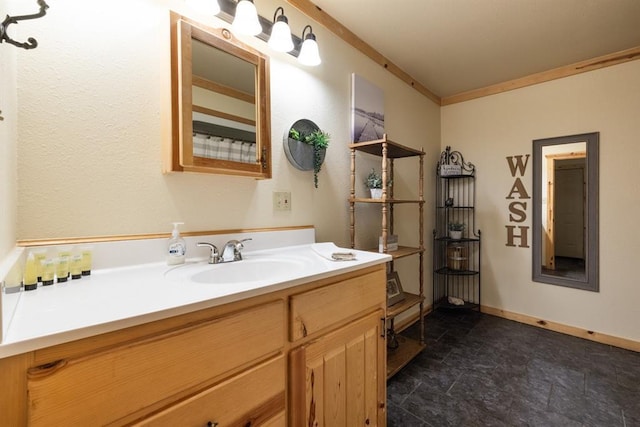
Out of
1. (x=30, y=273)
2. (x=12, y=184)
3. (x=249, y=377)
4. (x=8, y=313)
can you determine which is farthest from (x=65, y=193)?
(x=249, y=377)

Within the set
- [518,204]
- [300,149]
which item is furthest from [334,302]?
[518,204]

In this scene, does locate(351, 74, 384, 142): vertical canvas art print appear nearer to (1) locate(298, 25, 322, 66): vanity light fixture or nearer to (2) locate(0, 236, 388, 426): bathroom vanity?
(1) locate(298, 25, 322, 66): vanity light fixture

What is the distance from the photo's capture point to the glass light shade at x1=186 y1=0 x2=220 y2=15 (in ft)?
3.81

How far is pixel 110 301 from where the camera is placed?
0.67m

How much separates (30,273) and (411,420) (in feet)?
5.81

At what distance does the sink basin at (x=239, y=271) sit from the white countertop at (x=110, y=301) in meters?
0.05

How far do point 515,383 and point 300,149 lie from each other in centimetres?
203

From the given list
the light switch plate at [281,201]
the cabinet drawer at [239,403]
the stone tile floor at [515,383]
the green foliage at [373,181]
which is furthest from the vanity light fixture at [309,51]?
the stone tile floor at [515,383]

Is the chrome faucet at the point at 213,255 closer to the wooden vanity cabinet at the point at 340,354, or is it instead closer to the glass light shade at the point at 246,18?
the wooden vanity cabinet at the point at 340,354

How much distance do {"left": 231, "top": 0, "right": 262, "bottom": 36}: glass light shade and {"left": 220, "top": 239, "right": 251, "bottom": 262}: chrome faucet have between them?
984 millimetres

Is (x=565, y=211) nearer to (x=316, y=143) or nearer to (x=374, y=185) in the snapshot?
(x=374, y=185)

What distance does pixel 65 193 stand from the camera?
3.08 feet

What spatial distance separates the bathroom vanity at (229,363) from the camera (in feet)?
1.69

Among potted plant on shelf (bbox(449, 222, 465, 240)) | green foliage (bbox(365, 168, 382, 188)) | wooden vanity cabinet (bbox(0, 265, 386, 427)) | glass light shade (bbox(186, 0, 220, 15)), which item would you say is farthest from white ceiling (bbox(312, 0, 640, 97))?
wooden vanity cabinet (bbox(0, 265, 386, 427))
